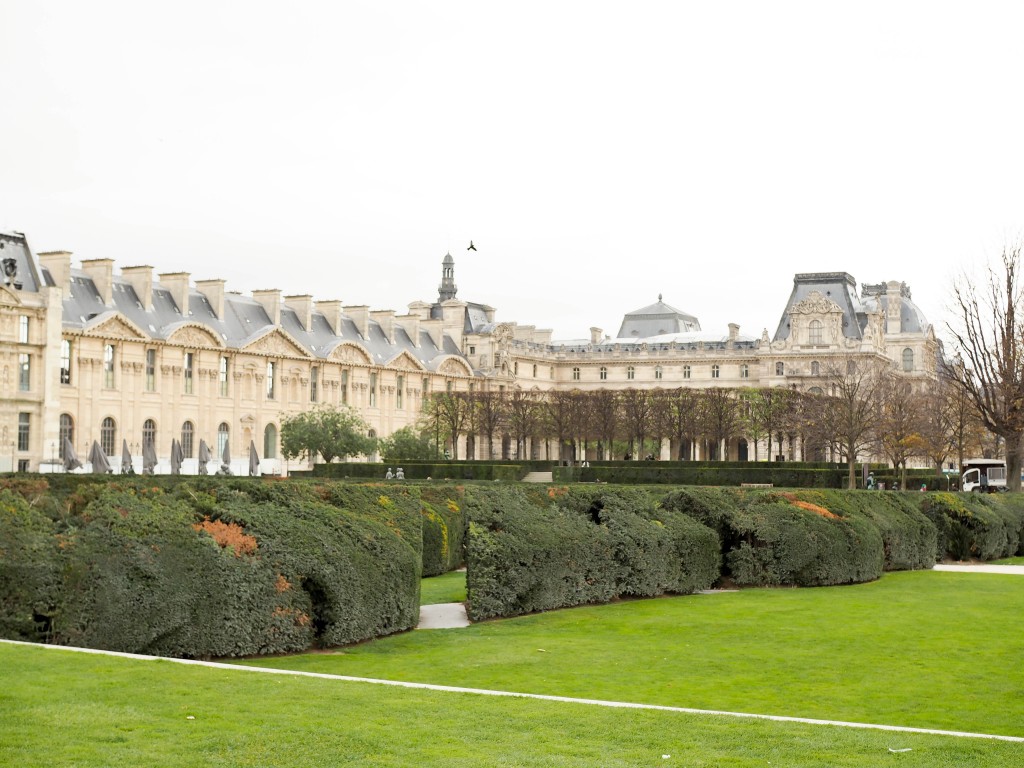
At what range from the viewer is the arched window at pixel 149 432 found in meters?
72.9

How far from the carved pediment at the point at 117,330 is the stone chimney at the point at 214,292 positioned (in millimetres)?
7663

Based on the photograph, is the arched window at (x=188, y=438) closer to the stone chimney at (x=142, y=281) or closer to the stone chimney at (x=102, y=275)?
the stone chimney at (x=142, y=281)

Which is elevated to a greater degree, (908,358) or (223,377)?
(908,358)

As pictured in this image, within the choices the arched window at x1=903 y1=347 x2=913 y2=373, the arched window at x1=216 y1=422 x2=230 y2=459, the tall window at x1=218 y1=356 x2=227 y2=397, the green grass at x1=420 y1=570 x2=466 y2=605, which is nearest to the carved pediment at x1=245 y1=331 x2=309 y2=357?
the tall window at x1=218 y1=356 x2=227 y2=397

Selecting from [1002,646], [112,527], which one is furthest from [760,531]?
[112,527]

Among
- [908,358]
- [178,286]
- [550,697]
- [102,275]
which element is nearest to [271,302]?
[178,286]

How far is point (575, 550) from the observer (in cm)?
1630

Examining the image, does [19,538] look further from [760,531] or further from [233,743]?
[760,531]

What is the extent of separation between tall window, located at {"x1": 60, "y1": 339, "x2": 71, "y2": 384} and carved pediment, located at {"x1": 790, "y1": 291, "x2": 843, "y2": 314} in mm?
A: 53265

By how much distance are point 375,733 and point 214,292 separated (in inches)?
2870

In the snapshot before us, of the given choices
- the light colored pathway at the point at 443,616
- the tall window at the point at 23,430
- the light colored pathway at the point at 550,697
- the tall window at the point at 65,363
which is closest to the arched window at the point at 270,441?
the tall window at the point at 65,363

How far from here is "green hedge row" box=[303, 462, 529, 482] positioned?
56.3 meters

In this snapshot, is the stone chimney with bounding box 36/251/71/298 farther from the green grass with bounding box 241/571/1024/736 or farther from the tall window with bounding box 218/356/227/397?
the green grass with bounding box 241/571/1024/736

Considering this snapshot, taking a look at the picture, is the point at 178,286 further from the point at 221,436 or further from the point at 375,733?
the point at 375,733
